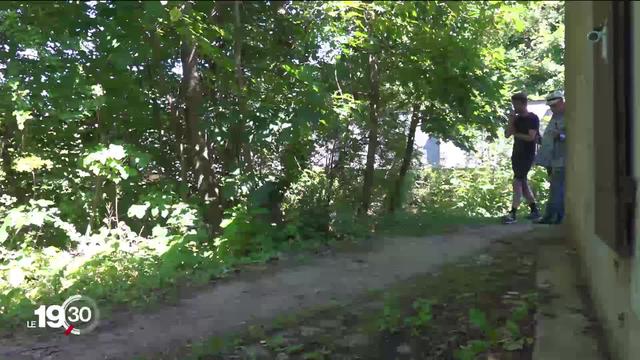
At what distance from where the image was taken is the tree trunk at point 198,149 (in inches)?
334

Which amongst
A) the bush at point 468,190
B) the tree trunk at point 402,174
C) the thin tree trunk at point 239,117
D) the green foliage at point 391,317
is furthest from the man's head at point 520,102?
the green foliage at point 391,317

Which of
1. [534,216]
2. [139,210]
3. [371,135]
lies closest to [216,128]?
[139,210]

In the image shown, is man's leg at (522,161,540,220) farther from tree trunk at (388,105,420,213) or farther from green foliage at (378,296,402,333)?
green foliage at (378,296,402,333)

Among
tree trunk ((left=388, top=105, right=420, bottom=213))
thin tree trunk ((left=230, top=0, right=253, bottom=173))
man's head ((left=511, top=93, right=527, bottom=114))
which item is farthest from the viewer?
tree trunk ((left=388, top=105, right=420, bottom=213))

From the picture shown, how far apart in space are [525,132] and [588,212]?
3530 millimetres

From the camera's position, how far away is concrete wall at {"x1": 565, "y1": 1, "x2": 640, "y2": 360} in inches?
123

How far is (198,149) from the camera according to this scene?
31.3 feet

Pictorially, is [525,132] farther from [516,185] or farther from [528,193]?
[528,193]

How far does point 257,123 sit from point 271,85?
1.41 feet

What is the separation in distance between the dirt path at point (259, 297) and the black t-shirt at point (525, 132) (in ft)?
3.01

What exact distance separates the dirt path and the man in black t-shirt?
0.58 meters

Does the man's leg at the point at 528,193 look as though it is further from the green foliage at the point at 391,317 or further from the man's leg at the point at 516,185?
the green foliage at the point at 391,317

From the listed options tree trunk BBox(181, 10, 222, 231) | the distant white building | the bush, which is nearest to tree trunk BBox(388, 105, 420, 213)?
the distant white building

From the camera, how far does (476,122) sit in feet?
29.8
